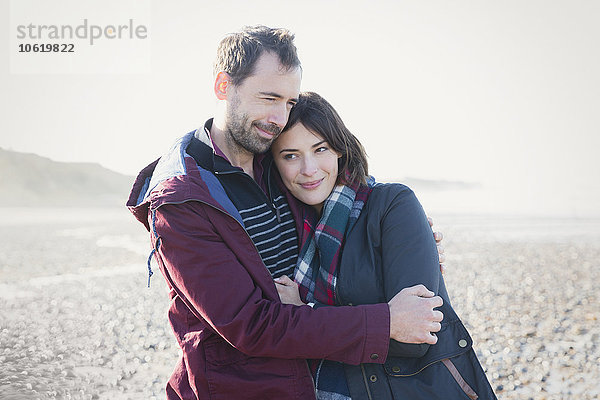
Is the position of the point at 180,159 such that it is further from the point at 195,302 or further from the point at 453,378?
the point at 453,378

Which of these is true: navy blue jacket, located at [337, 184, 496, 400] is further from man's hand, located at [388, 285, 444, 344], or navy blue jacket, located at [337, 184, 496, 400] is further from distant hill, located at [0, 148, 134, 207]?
distant hill, located at [0, 148, 134, 207]

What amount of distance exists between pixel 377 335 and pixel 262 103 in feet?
4.80

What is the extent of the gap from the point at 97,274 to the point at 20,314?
362 centimetres

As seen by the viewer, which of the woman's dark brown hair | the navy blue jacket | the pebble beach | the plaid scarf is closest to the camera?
the navy blue jacket

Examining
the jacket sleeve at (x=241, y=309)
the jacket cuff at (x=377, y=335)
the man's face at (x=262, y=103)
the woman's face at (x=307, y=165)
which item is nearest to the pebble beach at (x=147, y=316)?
the woman's face at (x=307, y=165)

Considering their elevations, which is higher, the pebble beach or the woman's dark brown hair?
the woman's dark brown hair

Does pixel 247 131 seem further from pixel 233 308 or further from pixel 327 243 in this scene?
pixel 233 308

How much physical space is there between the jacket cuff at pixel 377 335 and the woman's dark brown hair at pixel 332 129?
924mm

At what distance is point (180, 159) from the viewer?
288cm

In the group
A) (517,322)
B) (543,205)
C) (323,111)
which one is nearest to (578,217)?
(543,205)

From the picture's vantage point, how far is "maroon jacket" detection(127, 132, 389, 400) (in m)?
2.59

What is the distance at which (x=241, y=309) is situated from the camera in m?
2.59

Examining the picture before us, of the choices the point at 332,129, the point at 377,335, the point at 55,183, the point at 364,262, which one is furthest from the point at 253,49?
the point at 55,183

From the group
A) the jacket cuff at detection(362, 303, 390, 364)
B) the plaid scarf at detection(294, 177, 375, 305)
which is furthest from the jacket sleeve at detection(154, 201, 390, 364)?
the plaid scarf at detection(294, 177, 375, 305)
